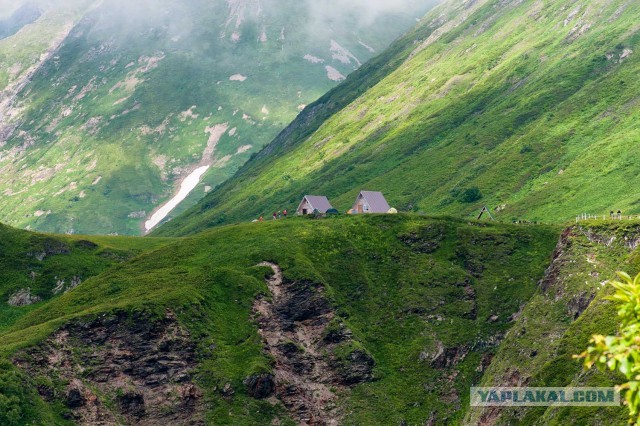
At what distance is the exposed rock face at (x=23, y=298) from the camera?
176 meters

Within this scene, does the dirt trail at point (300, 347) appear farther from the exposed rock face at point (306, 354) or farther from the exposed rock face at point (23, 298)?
the exposed rock face at point (23, 298)

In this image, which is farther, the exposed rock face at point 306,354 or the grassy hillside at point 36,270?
the grassy hillside at point 36,270

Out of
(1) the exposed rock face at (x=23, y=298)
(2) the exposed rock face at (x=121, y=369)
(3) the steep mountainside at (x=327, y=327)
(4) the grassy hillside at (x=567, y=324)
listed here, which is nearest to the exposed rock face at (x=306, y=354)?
(3) the steep mountainside at (x=327, y=327)

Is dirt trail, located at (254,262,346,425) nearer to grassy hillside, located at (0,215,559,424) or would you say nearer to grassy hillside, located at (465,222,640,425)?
grassy hillside, located at (0,215,559,424)

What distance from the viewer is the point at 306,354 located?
5561 inches

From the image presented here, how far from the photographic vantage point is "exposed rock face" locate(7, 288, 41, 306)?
176 metres

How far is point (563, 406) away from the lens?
10138 cm

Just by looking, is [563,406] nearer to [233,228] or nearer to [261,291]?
[261,291]

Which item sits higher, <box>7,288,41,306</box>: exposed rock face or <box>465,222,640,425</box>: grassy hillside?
<box>465,222,640,425</box>: grassy hillside

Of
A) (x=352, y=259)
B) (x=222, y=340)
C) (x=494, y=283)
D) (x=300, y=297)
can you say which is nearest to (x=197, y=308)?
(x=222, y=340)

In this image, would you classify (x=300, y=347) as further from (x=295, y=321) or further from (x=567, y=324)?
(x=567, y=324)

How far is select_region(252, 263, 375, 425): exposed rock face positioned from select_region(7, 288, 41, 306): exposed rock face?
57485 millimetres

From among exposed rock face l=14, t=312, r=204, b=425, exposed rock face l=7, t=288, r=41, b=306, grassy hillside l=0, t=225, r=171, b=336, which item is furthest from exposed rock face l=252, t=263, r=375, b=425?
exposed rock face l=7, t=288, r=41, b=306

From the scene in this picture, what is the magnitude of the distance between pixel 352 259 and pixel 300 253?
10300 mm
